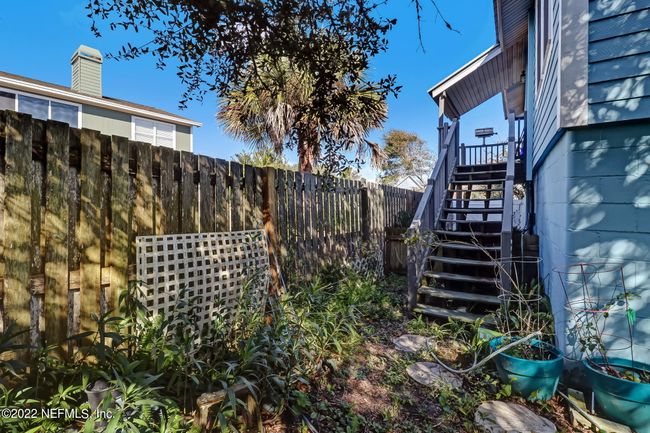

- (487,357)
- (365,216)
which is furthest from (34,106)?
(487,357)

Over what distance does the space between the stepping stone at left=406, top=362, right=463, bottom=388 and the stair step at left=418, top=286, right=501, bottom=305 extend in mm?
1314

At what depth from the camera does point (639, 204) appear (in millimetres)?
2557

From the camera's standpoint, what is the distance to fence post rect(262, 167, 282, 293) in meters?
3.72

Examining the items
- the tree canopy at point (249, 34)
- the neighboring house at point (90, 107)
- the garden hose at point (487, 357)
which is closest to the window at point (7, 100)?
the neighboring house at point (90, 107)

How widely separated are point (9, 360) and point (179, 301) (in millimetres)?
965

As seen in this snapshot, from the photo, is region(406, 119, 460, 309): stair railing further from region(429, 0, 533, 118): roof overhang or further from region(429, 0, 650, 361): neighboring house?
region(429, 0, 650, 361): neighboring house

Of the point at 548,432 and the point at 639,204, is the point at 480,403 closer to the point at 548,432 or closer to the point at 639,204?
the point at 548,432

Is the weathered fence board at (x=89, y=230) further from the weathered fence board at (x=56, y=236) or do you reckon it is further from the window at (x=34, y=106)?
the window at (x=34, y=106)

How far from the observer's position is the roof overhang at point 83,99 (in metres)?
8.29

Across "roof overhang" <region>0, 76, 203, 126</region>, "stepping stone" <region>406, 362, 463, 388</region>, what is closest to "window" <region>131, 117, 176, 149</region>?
"roof overhang" <region>0, 76, 203, 126</region>

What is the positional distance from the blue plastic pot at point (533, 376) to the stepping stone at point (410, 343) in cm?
97

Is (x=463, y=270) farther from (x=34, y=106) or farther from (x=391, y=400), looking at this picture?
(x=34, y=106)

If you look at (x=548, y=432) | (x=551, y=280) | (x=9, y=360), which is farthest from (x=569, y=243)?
(x=9, y=360)

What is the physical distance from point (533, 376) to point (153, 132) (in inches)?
477
